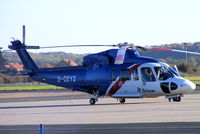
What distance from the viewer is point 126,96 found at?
31.1 metres

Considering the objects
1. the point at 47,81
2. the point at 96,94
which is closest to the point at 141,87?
→ the point at 96,94

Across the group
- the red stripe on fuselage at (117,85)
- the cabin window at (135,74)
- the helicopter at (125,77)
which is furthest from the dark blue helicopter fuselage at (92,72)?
the cabin window at (135,74)

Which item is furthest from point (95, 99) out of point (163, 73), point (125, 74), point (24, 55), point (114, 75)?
point (24, 55)

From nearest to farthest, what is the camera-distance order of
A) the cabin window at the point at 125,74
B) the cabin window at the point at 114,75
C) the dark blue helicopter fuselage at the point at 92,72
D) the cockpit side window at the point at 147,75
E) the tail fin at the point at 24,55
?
1. the cockpit side window at the point at 147,75
2. the cabin window at the point at 125,74
3. the dark blue helicopter fuselage at the point at 92,72
4. the cabin window at the point at 114,75
5. the tail fin at the point at 24,55

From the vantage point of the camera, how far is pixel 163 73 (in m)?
30.2

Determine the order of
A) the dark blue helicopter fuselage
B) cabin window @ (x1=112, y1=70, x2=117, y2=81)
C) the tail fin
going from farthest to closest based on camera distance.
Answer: the tail fin < cabin window @ (x1=112, y1=70, x2=117, y2=81) < the dark blue helicopter fuselage

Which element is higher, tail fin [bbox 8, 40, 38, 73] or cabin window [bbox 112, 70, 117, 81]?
tail fin [bbox 8, 40, 38, 73]

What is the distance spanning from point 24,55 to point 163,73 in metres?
10.9

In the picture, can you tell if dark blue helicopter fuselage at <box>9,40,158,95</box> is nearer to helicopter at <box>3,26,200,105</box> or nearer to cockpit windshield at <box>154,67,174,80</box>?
helicopter at <box>3,26,200,105</box>

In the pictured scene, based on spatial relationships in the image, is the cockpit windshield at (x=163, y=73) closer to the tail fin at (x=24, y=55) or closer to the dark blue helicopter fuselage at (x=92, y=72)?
the dark blue helicopter fuselage at (x=92, y=72)

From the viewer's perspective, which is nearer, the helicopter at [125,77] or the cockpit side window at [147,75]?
the helicopter at [125,77]

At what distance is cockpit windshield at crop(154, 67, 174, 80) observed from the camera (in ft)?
98.9

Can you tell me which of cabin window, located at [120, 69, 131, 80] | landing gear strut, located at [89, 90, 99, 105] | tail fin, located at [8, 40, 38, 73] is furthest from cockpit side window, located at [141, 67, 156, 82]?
tail fin, located at [8, 40, 38, 73]

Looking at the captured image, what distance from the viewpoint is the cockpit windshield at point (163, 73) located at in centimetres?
3014
